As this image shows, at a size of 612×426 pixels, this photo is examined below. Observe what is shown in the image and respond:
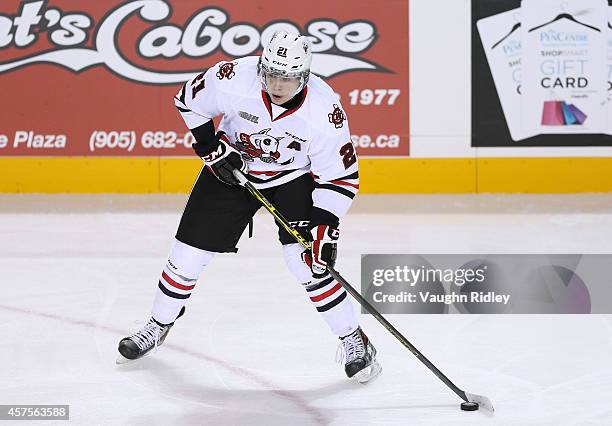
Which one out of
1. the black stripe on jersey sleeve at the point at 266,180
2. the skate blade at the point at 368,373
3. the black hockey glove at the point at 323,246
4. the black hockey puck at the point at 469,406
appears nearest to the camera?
the black hockey puck at the point at 469,406

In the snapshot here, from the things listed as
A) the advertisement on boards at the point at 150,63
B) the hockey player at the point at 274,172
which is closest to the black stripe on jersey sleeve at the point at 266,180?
the hockey player at the point at 274,172

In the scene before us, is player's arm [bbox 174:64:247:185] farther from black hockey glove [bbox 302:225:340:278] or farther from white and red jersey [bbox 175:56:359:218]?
black hockey glove [bbox 302:225:340:278]

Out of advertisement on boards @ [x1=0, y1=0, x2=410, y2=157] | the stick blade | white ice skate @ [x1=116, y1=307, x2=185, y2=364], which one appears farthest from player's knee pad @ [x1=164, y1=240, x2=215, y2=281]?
advertisement on boards @ [x1=0, y1=0, x2=410, y2=157]

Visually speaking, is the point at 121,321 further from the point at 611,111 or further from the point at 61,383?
the point at 611,111

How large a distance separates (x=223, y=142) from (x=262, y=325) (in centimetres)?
88

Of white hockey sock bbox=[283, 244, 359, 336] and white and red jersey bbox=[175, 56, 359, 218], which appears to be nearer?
white and red jersey bbox=[175, 56, 359, 218]

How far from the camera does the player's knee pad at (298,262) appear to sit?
128 inches

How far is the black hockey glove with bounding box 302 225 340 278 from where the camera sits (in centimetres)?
305

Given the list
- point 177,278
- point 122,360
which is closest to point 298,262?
point 177,278

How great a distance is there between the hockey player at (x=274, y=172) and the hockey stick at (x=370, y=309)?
0.04 m

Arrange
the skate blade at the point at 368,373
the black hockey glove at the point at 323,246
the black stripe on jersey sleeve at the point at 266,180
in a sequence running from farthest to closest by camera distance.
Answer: the black stripe on jersey sleeve at the point at 266,180
the skate blade at the point at 368,373
the black hockey glove at the point at 323,246

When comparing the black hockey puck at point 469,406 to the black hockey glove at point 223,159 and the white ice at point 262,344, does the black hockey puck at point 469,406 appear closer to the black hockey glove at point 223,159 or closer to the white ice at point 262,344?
the white ice at point 262,344

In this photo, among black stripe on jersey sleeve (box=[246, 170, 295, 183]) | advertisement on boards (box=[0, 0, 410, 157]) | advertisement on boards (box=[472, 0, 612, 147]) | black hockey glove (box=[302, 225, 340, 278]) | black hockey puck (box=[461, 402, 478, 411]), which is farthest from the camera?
advertisement on boards (box=[0, 0, 410, 157])

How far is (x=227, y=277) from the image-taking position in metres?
4.73
